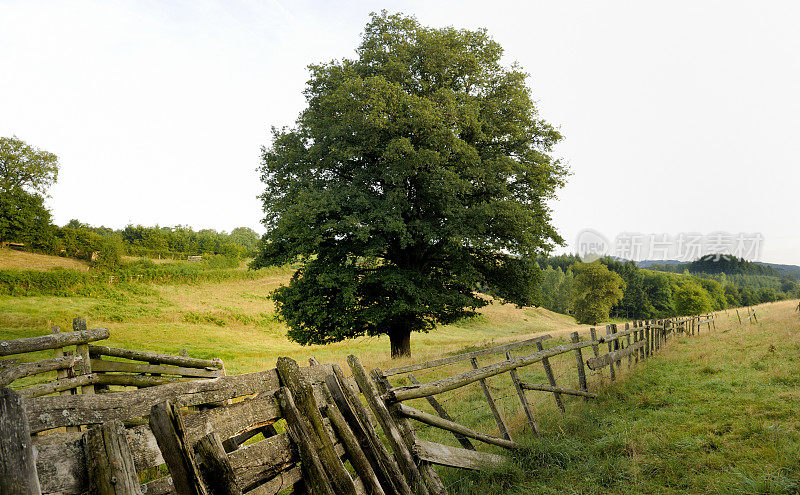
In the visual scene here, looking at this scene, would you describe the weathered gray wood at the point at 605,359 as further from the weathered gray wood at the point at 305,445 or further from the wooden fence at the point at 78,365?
the wooden fence at the point at 78,365

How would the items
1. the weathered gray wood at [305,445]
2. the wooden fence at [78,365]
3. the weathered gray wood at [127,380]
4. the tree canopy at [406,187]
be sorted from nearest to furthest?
the weathered gray wood at [305,445], the wooden fence at [78,365], the weathered gray wood at [127,380], the tree canopy at [406,187]

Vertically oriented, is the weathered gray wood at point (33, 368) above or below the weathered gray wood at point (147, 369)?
above

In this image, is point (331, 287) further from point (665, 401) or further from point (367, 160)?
point (665, 401)

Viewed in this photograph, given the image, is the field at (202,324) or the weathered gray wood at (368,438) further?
the field at (202,324)

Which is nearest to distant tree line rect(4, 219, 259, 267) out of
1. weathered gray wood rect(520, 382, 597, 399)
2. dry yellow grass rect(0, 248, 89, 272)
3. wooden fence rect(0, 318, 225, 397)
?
dry yellow grass rect(0, 248, 89, 272)

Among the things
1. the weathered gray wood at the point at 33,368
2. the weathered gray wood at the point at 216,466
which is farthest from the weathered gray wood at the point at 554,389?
the weathered gray wood at the point at 33,368

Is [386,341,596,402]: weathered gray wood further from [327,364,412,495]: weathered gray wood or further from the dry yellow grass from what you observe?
the dry yellow grass

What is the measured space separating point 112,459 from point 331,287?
13964mm

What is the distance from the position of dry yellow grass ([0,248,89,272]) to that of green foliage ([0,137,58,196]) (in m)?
6.38

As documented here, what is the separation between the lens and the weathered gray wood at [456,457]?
15.3ft

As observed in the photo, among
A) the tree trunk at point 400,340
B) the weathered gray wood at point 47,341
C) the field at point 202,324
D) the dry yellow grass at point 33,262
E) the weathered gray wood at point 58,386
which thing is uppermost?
the weathered gray wood at point 47,341

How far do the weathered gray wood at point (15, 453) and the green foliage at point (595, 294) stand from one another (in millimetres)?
70908

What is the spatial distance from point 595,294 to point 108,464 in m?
71.7

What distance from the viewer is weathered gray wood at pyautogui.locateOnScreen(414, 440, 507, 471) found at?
466 centimetres
